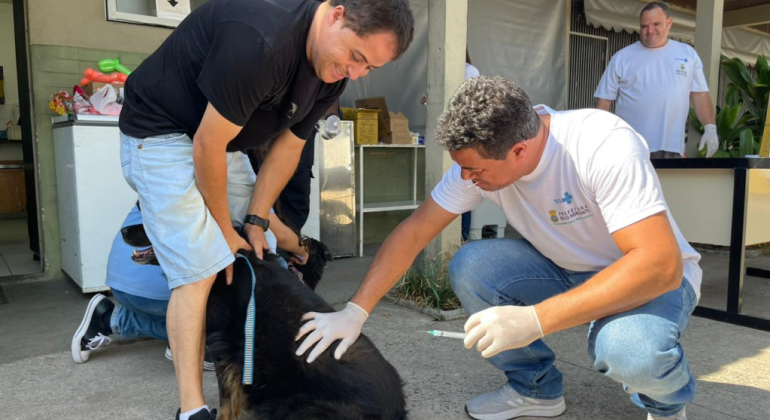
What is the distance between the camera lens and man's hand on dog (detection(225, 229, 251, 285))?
1889mm

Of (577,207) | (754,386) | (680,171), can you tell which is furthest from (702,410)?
(680,171)

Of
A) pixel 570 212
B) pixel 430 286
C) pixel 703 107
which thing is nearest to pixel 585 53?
pixel 703 107

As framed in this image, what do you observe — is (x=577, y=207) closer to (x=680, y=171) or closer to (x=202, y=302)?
(x=202, y=302)

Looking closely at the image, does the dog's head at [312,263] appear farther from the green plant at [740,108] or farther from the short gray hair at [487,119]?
the green plant at [740,108]

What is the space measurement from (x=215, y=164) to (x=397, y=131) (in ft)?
12.0

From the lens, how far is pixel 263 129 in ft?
6.63

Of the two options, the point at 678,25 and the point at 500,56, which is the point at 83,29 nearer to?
the point at 500,56

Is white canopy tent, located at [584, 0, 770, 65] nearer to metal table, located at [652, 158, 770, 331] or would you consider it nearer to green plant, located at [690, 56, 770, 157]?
green plant, located at [690, 56, 770, 157]

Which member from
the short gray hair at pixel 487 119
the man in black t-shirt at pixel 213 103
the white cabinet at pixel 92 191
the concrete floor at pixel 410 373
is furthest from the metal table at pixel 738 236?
the white cabinet at pixel 92 191

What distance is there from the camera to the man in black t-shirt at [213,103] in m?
1.63

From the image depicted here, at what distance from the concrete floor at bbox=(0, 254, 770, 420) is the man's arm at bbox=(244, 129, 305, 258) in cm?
80

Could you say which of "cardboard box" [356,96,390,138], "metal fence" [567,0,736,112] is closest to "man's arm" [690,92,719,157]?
"cardboard box" [356,96,390,138]

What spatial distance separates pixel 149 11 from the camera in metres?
4.21

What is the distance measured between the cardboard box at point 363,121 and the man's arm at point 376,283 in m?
3.03
